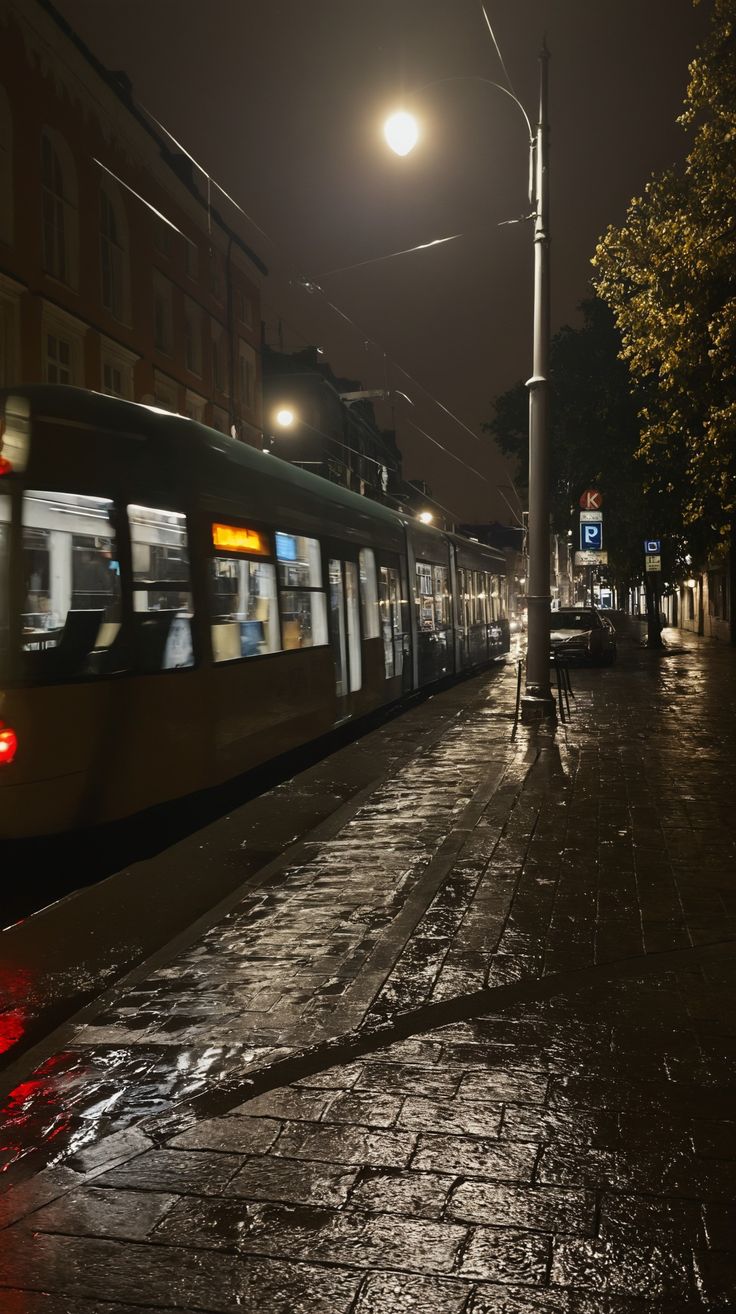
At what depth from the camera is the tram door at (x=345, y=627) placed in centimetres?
1369

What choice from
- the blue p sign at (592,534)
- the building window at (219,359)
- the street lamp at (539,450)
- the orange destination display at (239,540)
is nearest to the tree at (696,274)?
the street lamp at (539,450)

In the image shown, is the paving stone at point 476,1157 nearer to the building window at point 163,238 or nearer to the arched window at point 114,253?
the arched window at point 114,253

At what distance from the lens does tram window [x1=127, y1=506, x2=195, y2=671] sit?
7961 mm

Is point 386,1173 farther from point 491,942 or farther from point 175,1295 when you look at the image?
point 491,942

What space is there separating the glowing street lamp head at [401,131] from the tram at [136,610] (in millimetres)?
4606

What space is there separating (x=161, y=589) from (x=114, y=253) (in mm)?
19895

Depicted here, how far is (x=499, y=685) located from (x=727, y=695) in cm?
527

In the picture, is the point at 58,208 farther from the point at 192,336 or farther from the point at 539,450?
the point at 539,450

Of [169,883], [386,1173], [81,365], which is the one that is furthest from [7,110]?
[386,1173]

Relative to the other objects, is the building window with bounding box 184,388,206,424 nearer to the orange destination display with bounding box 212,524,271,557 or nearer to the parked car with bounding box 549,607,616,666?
the parked car with bounding box 549,607,616,666

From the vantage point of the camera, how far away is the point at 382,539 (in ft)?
55.7

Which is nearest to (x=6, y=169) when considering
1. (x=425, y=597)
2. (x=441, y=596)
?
(x=425, y=597)

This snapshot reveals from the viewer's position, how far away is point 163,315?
2894 cm

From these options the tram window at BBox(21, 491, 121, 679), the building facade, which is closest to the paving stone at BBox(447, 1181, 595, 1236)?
the tram window at BBox(21, 491, 121, 679)
